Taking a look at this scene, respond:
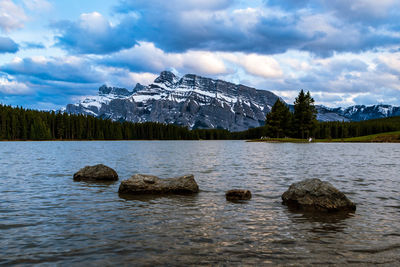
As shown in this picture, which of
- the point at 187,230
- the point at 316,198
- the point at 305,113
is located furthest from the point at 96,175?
the point at 305,113

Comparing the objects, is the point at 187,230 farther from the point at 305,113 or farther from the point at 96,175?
the point at 305,113

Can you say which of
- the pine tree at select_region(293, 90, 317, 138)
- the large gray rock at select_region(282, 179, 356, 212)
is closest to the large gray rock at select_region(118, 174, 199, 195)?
the large gray rock at select_region(282, 179, 356, 212)

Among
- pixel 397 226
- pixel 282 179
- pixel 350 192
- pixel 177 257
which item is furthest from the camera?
pixel 282 179

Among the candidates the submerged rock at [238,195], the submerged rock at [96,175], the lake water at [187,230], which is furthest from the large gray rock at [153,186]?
the submerged rock at [96,175]

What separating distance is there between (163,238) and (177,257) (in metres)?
1.94

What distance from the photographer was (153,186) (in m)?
20.4

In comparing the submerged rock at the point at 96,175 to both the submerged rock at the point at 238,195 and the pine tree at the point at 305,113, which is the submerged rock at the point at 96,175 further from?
the pine tree at the point at 305,113

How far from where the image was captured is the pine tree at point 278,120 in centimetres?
13225

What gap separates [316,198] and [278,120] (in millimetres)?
119555

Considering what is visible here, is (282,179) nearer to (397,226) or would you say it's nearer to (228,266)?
(397,226)

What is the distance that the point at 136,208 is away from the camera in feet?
52.7

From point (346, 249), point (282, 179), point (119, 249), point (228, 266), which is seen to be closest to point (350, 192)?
point (282, 179)

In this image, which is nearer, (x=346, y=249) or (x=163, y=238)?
(x=346, y=249)

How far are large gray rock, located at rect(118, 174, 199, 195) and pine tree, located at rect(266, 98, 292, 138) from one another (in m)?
116
